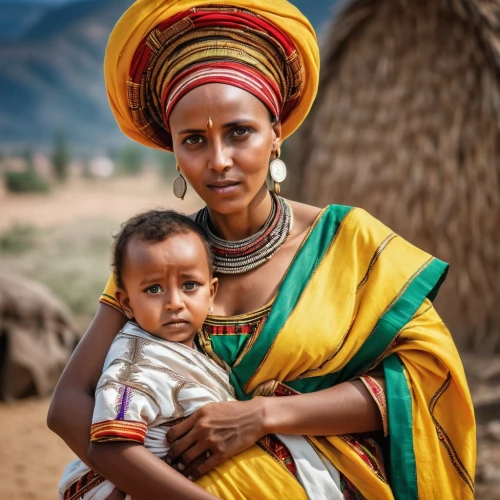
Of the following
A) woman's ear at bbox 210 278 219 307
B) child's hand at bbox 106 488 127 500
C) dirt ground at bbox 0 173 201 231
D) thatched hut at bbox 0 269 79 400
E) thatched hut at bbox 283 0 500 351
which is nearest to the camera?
child's hand at bbox 106 488 127 500

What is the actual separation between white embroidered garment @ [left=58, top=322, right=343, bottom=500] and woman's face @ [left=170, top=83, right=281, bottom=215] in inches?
20.2

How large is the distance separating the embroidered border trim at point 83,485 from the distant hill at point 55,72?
30.8 meters

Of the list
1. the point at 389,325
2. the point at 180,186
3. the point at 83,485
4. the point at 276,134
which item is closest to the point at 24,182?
the point at 180,186

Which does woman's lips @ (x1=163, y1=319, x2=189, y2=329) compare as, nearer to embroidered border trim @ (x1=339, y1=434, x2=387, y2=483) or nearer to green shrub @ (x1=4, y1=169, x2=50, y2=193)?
embroidered border trim @ (x1=339, y1=434, x2=387, y2=483)

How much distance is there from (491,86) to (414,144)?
2.78ft

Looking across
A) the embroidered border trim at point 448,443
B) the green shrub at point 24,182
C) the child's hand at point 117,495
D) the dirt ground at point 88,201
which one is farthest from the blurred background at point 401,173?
the green shrub at point 24,182

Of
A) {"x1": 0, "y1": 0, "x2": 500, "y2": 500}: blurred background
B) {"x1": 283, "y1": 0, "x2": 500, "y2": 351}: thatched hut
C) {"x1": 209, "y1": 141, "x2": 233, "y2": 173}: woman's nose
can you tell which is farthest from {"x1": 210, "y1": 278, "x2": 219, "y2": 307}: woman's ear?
{"x1": 283, "y1": 0, "x2": 500, "y2": 351}: thatched hut

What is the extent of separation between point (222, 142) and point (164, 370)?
29.1 inches

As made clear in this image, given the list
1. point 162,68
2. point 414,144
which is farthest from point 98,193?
point 162,68

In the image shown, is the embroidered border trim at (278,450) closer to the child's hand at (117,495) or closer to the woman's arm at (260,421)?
the woman's arm at (260,421)

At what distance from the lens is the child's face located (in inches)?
97.1

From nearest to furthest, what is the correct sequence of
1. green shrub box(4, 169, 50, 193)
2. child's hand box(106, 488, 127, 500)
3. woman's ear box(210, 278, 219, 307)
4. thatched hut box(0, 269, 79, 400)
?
1. child's hand box(106, 488, 127, 500)
2. woman's ear box(210, 278, 219, 307)
3. thatched hut box(0, 269, 79, 400)
4. green shrub box(4, 169, 50, 193)

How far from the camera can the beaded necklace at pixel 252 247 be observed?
2.77 meters

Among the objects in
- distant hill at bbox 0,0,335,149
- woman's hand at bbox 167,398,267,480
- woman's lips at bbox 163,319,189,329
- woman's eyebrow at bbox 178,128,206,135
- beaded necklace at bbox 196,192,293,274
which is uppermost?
distant hill at bbox 0,0,335,149
